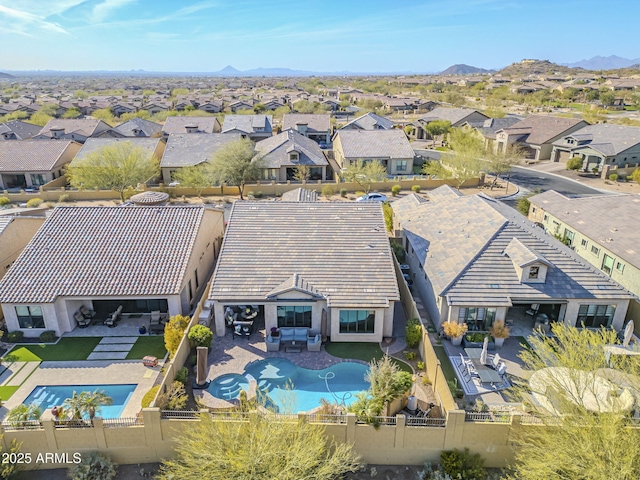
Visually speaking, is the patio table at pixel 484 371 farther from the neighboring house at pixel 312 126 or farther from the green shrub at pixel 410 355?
the neighboring house at pixel 312 126

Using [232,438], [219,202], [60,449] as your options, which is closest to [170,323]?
[60,449]

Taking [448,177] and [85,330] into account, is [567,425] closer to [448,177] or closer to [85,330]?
[85,330]

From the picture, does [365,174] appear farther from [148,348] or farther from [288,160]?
[148,348]

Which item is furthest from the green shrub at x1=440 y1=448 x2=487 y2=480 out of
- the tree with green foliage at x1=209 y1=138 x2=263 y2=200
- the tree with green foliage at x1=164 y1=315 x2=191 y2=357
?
the tree with green foliage at x1=209 y1=138 x2=263 y2=200

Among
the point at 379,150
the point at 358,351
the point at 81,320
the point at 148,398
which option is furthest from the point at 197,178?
the point at 148,398

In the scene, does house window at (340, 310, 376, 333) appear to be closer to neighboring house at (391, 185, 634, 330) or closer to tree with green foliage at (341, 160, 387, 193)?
neighboring house at (391, 185, 634, 330)

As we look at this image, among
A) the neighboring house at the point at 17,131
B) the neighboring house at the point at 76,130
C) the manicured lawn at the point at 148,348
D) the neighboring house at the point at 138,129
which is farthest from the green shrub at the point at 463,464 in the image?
the neighboring house at the point at 17,131

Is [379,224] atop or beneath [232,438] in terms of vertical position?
atop
